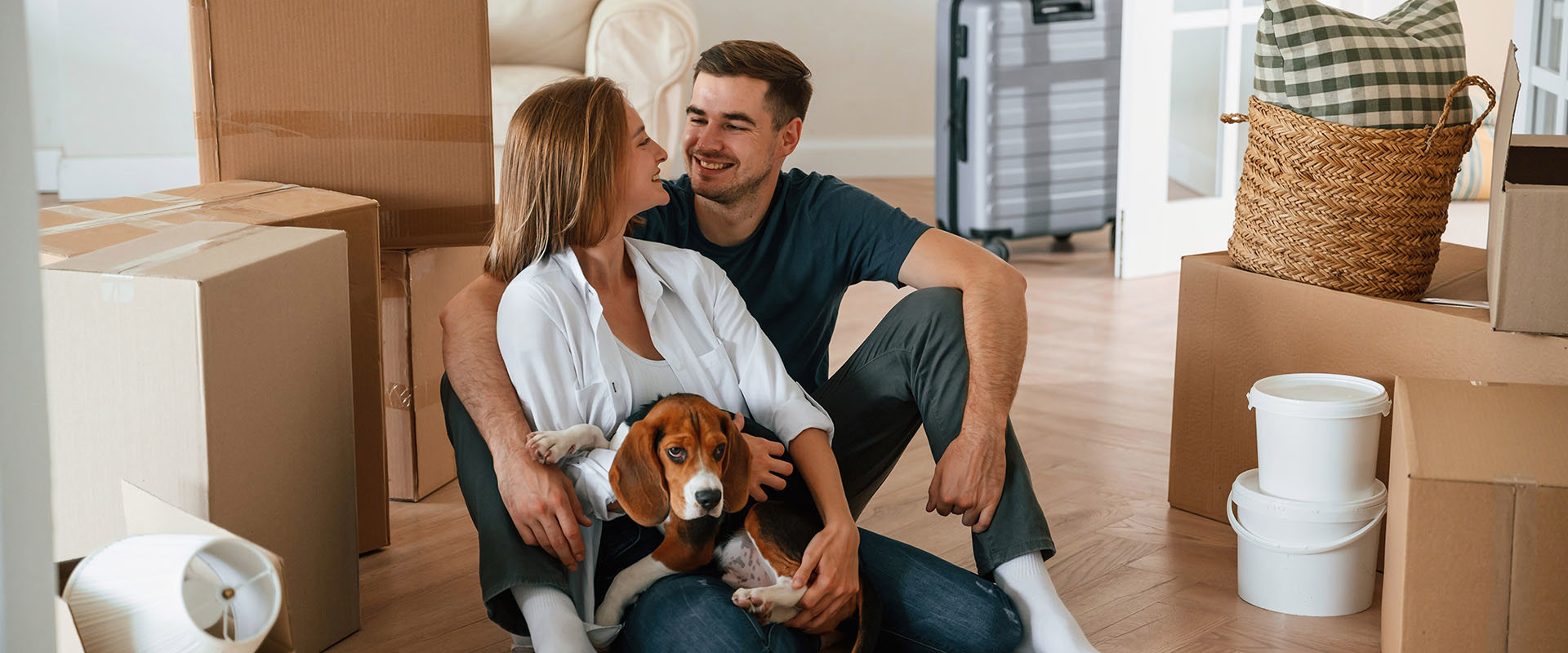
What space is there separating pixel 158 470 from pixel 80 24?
3.52 m

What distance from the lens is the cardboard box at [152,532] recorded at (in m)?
1.00

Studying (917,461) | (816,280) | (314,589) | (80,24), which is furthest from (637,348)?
(80,24)

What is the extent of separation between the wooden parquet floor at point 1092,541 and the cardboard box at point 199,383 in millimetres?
237

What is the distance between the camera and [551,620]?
1.31 metres

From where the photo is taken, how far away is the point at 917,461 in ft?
7.23

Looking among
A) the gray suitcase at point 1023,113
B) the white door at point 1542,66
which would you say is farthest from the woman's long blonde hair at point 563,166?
the gray suitcase at point 1023,113

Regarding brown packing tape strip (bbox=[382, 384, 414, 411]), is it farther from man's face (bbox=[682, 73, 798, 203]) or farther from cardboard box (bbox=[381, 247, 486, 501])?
man's face (bbox=[682, 73, 798, 203])

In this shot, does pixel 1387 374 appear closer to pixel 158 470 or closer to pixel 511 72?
pixel 158 470

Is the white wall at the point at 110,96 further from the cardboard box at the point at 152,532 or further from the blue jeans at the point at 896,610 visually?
the blue jeans at the point at 896,610

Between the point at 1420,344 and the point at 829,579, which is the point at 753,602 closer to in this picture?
the point at 829,579

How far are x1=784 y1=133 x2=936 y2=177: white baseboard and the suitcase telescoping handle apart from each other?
1627 mm

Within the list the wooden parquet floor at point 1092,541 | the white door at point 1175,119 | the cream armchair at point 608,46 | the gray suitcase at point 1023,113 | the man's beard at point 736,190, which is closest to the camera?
the wooden parquet floor at point 1092,541

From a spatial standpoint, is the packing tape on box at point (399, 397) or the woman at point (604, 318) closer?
the woman at point (604, 318)

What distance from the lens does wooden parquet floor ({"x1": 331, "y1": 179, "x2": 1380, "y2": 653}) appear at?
156cm
